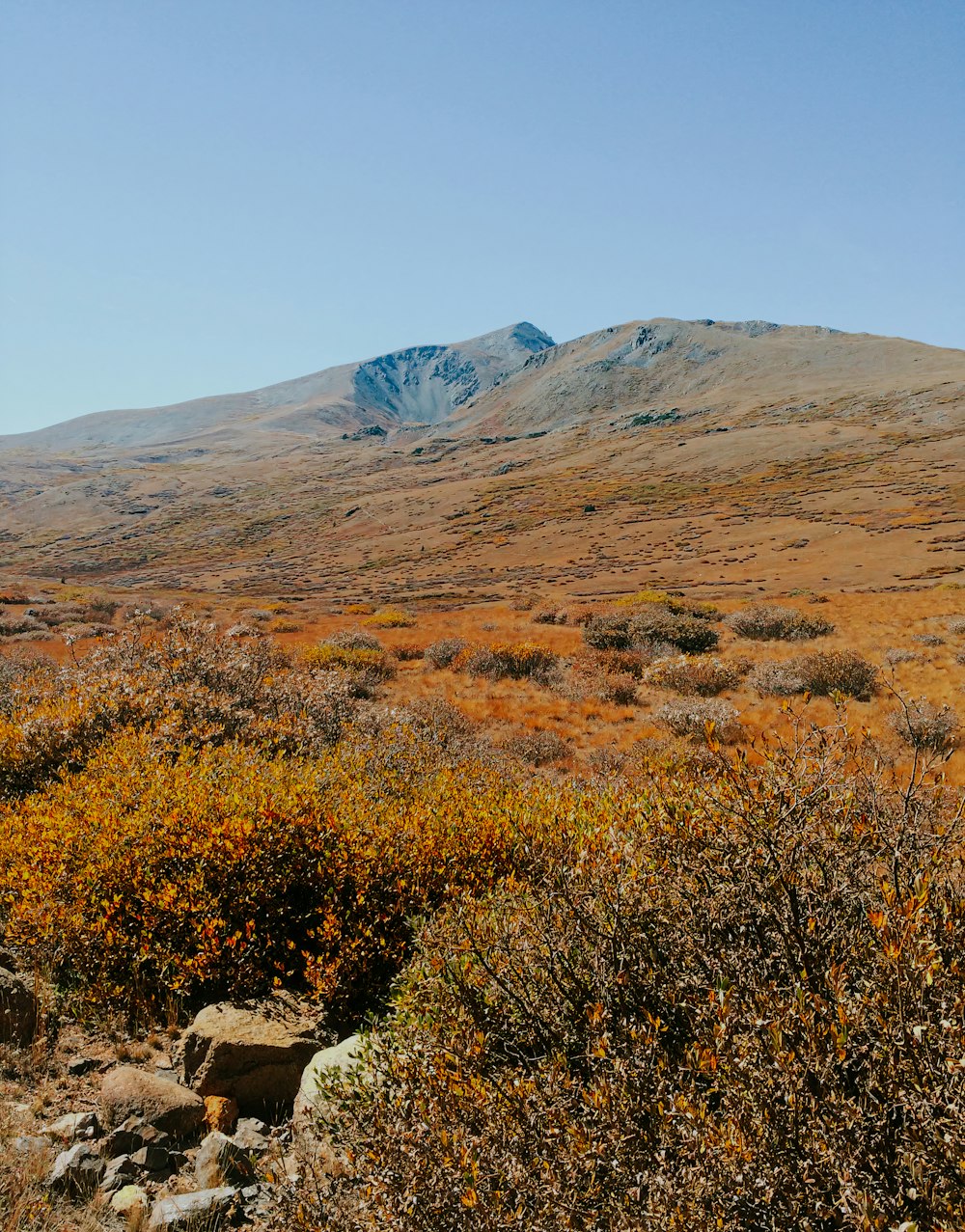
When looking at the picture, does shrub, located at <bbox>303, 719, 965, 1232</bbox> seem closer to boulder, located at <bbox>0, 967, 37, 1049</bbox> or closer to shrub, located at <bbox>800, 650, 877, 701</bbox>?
boulder, located at <bbox>0, 967, 37, 1049</bbox>

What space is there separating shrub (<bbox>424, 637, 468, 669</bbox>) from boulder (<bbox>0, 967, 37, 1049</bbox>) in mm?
13816

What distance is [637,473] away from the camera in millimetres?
129375

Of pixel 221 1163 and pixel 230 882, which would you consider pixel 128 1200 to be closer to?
pixel 221 1163

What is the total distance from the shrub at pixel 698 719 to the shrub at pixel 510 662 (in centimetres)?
413

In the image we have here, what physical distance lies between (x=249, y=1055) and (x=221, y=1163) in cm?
65

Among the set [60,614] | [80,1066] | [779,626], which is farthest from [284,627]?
[80,1066]

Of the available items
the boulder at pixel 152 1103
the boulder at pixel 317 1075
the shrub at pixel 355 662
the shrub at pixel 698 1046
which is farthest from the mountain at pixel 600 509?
the boulder at pixel 152 1103

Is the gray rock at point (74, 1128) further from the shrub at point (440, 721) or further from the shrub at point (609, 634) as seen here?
the shrub at point (609, 634)

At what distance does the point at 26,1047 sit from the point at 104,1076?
620 mm

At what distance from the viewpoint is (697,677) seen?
1490cm

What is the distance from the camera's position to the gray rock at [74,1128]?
3242 mm

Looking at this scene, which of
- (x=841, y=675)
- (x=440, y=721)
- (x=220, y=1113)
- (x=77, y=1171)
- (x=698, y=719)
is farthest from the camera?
(x=841, y=675)

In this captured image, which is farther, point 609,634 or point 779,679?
point 609,634

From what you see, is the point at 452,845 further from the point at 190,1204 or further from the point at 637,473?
the point at 637,473
